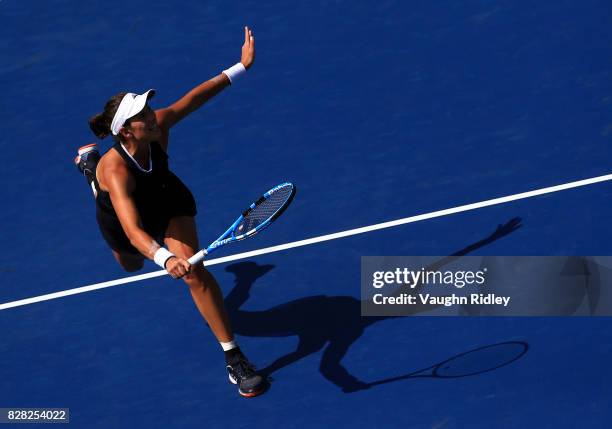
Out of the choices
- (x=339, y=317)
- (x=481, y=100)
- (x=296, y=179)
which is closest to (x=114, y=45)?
(x=296, y=179)

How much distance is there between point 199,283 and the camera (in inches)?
340

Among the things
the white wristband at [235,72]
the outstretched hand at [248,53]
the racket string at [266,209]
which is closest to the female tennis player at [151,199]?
the white wristband at [235,72]

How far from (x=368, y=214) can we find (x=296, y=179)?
2.71ft

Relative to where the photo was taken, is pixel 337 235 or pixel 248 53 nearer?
pixel 248 53

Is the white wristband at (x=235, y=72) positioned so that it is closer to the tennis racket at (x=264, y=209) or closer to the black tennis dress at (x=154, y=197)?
the black tennis dress at (x=154, y=197)

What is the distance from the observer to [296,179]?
10.9 metres

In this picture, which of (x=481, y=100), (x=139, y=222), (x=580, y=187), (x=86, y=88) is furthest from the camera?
(x=86, y=88)

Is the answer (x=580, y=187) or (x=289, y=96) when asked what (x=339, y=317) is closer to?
(x=580, y=187)

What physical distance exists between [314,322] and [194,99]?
1.91 meters

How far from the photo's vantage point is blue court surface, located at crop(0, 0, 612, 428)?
8.84 meters

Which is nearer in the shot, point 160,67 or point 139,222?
point 139,222

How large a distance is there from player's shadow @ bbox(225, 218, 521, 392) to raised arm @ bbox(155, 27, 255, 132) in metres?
1.57

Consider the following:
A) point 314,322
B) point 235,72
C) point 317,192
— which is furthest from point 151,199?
point 317,192

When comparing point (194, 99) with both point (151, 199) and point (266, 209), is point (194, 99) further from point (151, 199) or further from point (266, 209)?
point (266, 209)
